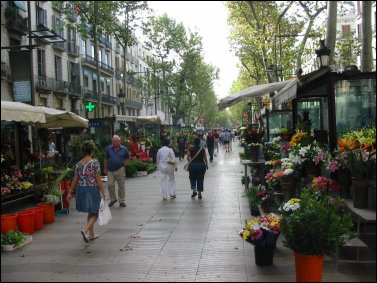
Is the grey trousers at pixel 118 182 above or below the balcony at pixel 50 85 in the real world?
below

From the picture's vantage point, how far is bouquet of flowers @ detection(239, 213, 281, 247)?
5.79 m

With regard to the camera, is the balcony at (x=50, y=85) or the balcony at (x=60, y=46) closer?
Answer: the balcony at (x=50, y=85)

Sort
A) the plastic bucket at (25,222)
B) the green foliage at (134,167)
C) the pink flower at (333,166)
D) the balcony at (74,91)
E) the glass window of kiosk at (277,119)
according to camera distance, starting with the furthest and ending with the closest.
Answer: the balcony at (74,91)
the green foliage at (134,167)
the glass window of kiosk at (277,119)
the plastic bucket at (25,222)
the pink flower at (333,166)

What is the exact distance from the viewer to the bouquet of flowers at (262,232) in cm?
579

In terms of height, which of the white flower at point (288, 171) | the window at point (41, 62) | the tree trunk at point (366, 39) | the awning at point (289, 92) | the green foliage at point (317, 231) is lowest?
the green foliage at point (317, 231)

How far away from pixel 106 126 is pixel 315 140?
13.3m

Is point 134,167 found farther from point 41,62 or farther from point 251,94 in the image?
point 41,62

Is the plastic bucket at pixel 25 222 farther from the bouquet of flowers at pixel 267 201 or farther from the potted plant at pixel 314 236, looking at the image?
the potted plant at pixel 314 236

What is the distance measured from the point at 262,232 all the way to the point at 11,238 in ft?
12.7

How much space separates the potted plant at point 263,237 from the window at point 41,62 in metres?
29.8

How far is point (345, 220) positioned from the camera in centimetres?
512

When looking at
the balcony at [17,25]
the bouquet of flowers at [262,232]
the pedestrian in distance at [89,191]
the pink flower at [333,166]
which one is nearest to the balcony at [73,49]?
the balcony at [17,25]

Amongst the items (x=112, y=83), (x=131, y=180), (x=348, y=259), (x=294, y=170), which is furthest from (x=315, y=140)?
(x=112, y=83)

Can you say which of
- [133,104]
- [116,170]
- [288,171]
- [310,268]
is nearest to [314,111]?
[288,171]
